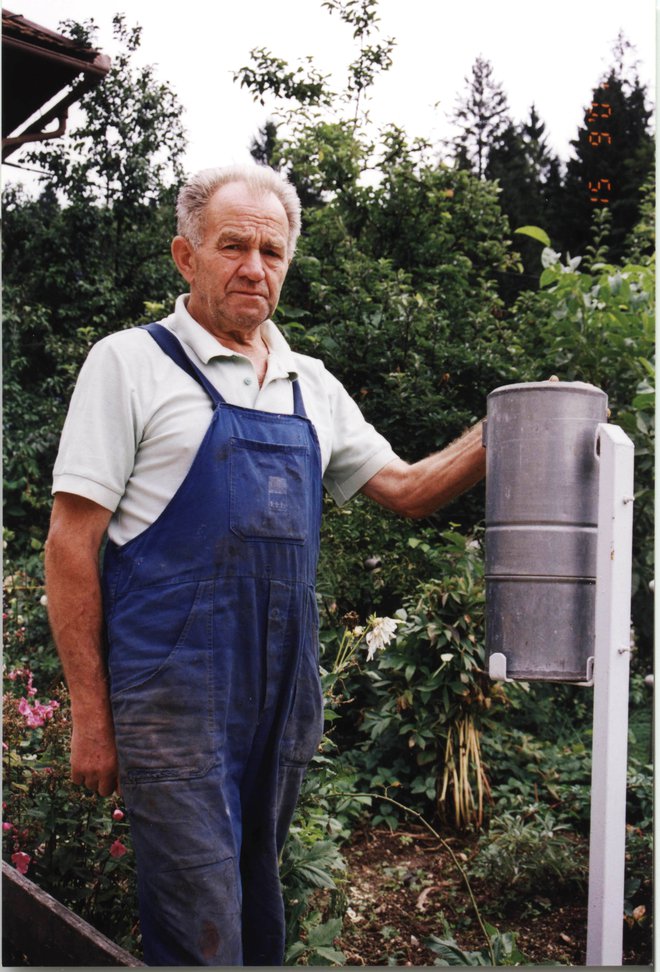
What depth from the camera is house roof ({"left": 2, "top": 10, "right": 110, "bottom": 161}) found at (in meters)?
2.48

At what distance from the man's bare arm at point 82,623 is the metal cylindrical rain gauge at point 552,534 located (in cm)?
85

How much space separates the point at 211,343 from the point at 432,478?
2.09 ft

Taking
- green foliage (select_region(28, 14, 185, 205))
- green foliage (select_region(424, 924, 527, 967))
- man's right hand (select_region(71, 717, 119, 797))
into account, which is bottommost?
green foliage (select_region(424, 924, 527, 967))

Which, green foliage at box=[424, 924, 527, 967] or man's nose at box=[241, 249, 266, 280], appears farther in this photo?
green foliage at box=[424, 924, 527, 967]

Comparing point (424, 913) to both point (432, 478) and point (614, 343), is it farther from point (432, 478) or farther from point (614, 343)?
point (614, 343)

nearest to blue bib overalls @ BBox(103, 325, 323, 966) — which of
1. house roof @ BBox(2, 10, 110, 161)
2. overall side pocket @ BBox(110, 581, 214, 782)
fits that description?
overall side pocket @ BBox(110, 581, 214, 782)

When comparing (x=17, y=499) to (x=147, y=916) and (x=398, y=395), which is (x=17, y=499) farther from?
(x=147, y=916)

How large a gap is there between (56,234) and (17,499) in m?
0.89

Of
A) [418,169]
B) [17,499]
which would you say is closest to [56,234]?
[17,499]

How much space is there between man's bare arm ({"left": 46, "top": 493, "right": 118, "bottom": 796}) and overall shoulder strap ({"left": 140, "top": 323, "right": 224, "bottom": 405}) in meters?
0.34

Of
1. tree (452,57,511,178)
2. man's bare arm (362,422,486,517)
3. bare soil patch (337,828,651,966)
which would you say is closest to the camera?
man's bare arm (362,422,486,517)

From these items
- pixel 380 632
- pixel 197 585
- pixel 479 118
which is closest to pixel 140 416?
pixel 197 585

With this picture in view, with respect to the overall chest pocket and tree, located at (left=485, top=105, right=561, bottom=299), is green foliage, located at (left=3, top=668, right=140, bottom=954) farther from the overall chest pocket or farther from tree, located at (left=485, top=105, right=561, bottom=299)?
tree, located at (left=485, top=105, right=561, bottom=299)

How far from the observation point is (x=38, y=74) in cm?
259
